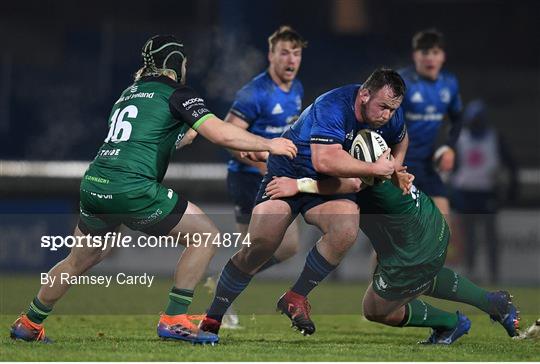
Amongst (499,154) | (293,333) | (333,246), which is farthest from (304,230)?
(333,246)

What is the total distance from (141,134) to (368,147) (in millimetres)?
1366

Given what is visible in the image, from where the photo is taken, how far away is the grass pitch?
24.4ft

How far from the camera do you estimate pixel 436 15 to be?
1986cm

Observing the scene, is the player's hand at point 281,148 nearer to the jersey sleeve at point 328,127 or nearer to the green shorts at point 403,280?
the jersey sleeve at point 328,127

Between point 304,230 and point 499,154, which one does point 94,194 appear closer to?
point 304,230

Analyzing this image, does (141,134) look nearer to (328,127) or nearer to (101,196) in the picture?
(101,196)

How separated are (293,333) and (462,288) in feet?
4.70

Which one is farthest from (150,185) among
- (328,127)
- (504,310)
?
(504,310)

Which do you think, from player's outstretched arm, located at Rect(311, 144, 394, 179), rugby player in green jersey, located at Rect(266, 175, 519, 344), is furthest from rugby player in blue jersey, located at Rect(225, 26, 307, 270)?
player's outstretched arm, located at Rect(311, 144, 394, 179)

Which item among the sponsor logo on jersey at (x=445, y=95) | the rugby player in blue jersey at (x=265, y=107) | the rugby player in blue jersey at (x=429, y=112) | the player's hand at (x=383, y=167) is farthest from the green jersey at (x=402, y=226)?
the sponsor logo on jersey at (x=445, y=95)

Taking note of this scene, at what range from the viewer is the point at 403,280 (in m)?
8.12

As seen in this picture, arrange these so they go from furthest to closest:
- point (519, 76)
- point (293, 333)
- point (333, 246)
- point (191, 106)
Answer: point (519, 76), point (293, 333), point (333, 246), point (191, 106)

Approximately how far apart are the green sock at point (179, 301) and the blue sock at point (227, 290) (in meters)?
0.38

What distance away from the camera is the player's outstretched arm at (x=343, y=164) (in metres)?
7.81
